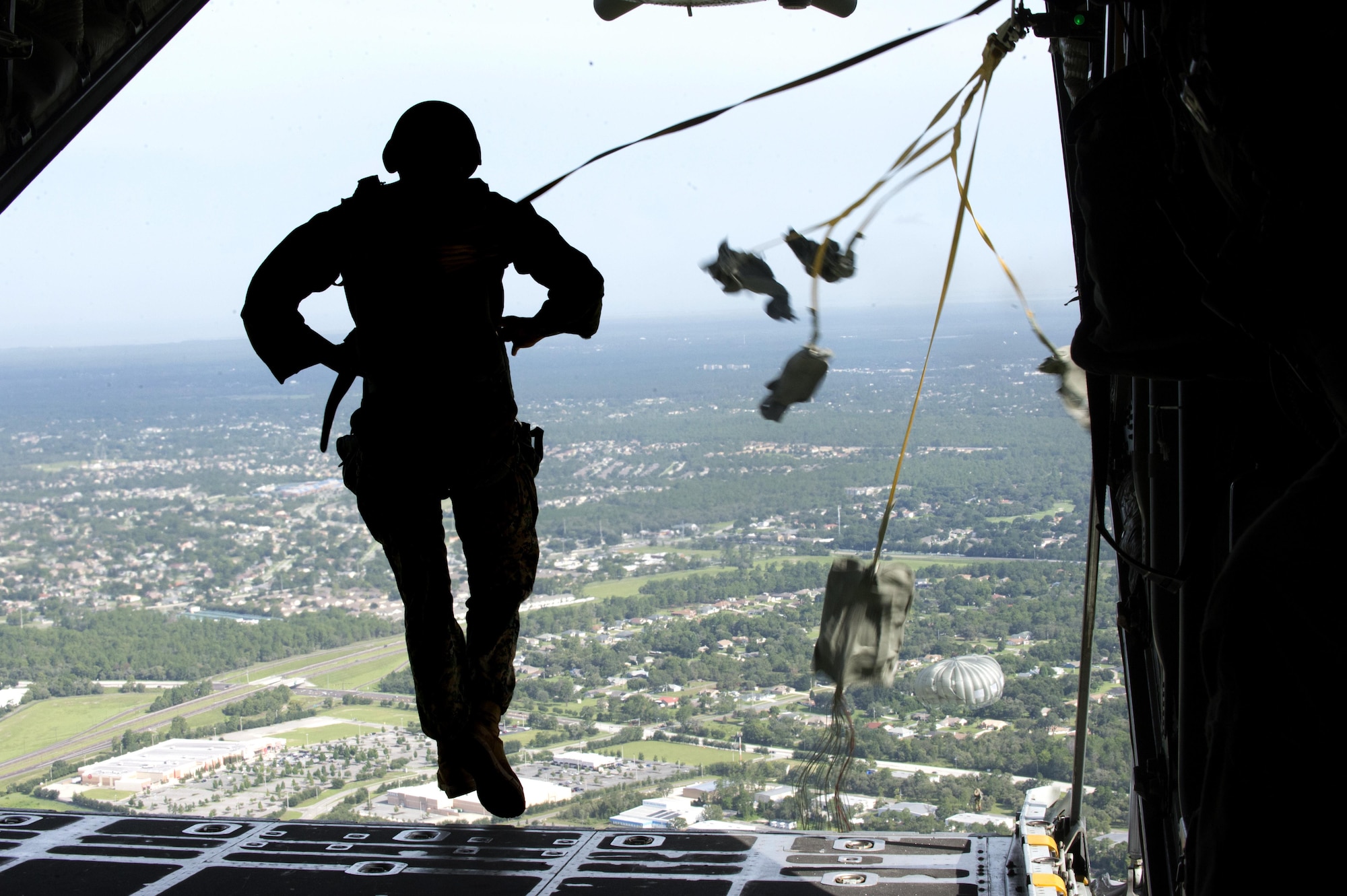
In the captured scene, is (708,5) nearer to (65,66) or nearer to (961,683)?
(65,66)

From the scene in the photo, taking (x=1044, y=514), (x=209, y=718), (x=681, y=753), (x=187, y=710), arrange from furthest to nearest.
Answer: (x=187, y=710) < (x=209, y=718) < (x=681, y=753) < (x=1044, y=514)

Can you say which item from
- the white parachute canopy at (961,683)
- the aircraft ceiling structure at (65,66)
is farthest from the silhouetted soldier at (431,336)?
the white parachute canopy at (961,683)

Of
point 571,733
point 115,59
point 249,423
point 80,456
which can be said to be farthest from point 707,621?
point 80,456

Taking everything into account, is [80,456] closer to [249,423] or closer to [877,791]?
[249,423]

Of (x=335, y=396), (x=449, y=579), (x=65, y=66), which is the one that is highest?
(x=65, y=66)

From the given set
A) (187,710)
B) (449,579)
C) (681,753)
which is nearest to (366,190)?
(449,579)

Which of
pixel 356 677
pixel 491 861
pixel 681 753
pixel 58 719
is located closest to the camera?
pixel 491 861
